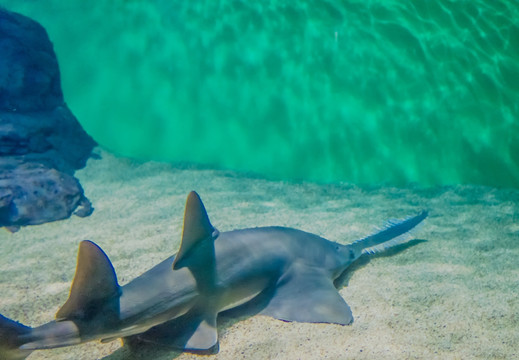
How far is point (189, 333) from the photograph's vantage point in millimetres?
2408

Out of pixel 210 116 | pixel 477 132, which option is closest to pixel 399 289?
pixel 477 132

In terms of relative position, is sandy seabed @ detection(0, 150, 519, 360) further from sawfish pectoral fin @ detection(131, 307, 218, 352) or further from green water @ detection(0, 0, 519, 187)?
green water @ detection(0, 0, 519, 187)

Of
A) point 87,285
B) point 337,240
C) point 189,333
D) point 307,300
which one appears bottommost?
point 337,240

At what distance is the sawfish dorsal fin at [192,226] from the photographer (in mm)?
2389

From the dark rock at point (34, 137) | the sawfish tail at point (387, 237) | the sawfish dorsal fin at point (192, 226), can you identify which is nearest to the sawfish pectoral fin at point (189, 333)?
the sawfish dorsal fin at point (192, 226)

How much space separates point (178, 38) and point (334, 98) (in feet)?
12.6

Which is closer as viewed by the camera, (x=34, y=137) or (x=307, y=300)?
(x=307, y=300)

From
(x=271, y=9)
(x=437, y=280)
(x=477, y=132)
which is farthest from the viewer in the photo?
(x=271, y=9)

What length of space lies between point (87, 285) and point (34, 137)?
4.92 meters

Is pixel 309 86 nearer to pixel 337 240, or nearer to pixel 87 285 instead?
pixel 337 240

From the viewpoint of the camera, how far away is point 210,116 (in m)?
8.06

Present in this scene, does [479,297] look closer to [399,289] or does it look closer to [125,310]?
[399,289]

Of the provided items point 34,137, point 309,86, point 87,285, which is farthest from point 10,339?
point 309,86

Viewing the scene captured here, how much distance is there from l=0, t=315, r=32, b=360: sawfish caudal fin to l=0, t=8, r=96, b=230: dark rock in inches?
125
